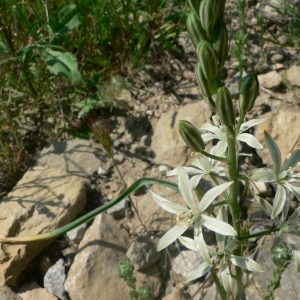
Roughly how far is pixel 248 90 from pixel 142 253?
155 centimetres

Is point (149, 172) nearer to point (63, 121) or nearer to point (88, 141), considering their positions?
point (88, 141)

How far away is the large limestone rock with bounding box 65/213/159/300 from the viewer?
3189mm

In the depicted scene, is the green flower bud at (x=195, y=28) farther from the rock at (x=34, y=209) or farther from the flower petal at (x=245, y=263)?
the rock at (x=34, y=209)

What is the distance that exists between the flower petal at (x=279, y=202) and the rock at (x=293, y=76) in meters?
2.09

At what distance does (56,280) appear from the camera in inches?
130

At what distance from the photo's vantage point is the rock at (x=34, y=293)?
3250 millimetres

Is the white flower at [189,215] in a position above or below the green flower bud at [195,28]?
below

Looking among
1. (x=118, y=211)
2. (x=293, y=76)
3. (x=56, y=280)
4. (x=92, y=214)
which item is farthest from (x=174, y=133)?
(x=56, y=280)

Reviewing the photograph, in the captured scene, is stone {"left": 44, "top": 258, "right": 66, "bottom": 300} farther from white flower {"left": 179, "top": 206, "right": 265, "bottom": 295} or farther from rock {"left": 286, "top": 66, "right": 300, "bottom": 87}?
rock {"left": 286, "top": 66, "right": 300, "bottom": 87}

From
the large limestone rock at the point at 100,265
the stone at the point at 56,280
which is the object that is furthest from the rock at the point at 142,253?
the stone at the point at 56,280

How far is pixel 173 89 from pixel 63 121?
1.02 metres

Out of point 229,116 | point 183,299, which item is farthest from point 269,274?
point 229,116

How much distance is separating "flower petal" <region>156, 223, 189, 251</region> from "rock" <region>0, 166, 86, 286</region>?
1.35m

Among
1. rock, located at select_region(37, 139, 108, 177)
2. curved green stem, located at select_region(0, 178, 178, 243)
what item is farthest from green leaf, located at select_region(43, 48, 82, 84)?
curved green stem, located at select_region(0, 178, 178, 243)
